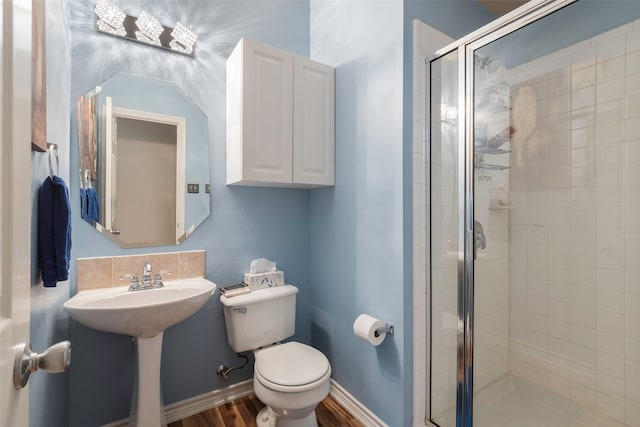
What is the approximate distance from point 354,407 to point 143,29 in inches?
92.5

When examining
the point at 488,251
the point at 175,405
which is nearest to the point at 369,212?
the point at 488,251

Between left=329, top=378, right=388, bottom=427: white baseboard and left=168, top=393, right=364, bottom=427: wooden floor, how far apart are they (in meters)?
0.02

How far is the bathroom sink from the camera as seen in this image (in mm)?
1159

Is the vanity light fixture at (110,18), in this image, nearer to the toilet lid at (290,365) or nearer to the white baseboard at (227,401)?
the toilet lid at (290,365)

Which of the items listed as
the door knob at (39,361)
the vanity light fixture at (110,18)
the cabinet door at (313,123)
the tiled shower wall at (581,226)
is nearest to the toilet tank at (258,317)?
the cabinet door at (313,123)

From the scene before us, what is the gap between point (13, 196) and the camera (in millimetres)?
477

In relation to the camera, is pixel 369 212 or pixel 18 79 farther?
pixel 369 212

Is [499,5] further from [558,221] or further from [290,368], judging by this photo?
[290,368]

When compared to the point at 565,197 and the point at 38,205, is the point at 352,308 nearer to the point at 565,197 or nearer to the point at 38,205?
the point at 565,197

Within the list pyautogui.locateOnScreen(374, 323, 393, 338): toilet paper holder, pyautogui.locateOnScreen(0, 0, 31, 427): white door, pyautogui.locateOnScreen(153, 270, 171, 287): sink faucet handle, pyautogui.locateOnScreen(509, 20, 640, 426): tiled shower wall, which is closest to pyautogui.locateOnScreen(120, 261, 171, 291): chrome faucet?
pyautogui.locateOnScreen(153, 270, 171, 287): sink faucet handle

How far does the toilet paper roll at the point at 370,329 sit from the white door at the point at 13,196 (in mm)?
1215

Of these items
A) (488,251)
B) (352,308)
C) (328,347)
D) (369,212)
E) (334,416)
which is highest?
(369,212)

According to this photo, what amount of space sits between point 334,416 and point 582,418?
131 centimetres

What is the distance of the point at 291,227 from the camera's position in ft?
6.64
